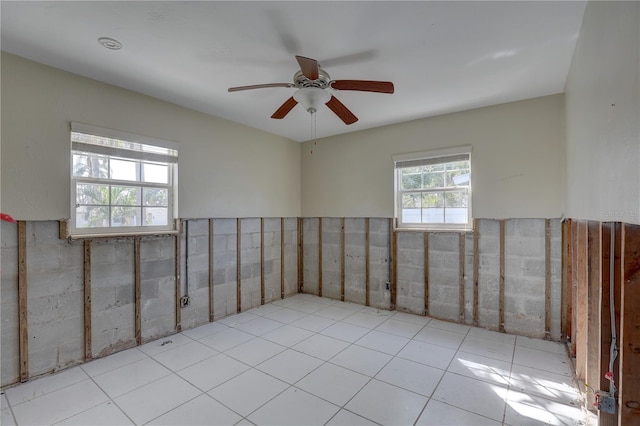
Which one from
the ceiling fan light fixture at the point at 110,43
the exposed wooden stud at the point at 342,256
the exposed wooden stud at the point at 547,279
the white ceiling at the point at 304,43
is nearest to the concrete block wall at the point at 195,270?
the white ceiling at the point at 304,43

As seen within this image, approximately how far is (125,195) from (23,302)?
50.1 inches

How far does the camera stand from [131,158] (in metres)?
3.22

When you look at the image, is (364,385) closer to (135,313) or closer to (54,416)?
(54,416)

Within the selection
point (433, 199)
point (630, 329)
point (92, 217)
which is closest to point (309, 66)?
point (630, 329)

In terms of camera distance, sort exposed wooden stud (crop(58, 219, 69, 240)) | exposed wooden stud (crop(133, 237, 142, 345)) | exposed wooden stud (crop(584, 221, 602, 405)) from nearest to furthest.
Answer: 1. exposed wooden stud (crop(584, 221, 602, 405))
2. exposed wooden stud (crop(58, 219, 69, 240))
3. exposed wooden stud (crop(133, 237, 142, 345))

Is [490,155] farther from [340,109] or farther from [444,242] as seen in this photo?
[340,109]

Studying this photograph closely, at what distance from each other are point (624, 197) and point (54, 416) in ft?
11.9

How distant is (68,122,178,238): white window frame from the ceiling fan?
5.10 ft

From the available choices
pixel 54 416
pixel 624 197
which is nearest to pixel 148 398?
pixel 54 416

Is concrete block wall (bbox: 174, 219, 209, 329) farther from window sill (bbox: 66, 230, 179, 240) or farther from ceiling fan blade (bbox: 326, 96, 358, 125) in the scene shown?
ceiling fan blade (bbox: 326, 96, 358, 125)

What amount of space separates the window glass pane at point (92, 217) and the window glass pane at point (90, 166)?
1.12ft

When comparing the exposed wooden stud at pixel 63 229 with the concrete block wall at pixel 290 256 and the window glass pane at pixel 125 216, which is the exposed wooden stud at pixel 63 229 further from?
the concrete block wall at pixel 290 256

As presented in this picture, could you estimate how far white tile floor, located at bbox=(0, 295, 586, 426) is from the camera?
210 centimetres

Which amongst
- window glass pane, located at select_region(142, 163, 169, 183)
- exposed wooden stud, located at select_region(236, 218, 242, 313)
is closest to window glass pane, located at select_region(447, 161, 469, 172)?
exposed wooden stud, located at select_region(236, 218, 242, 313)
